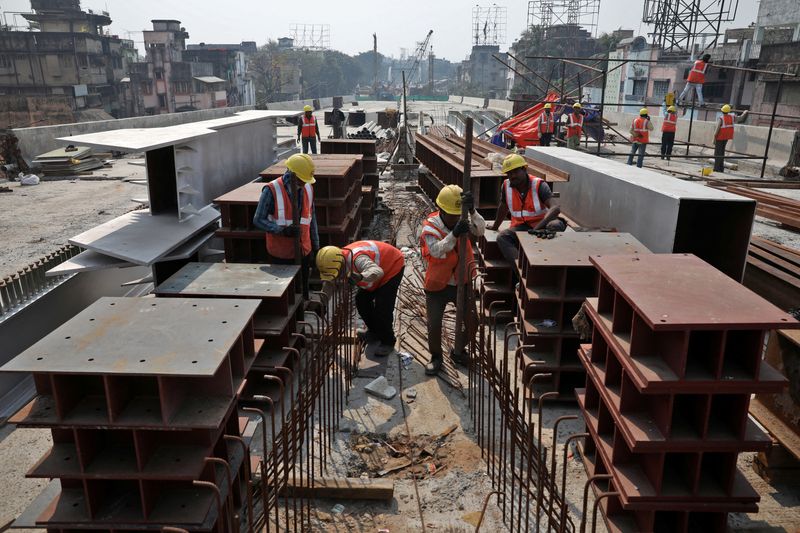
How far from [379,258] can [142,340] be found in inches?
142

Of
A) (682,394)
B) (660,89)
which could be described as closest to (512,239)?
(682,394)

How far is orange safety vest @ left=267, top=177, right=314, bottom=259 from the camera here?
6629mm

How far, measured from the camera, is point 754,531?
13.4 ft

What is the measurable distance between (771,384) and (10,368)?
4.09m

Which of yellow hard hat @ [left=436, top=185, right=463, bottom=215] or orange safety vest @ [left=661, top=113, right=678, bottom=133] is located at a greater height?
orange safety vest @ [left=661, top=113, right=678, bottom=133]

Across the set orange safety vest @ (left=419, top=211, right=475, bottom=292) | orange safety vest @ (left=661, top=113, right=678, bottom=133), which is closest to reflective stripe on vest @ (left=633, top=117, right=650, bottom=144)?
orange safety vest @ (left=661, top=113, right=678, bottom=133)

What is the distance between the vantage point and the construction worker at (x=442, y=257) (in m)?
6.34

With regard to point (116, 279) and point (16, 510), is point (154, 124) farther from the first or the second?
point (16, 510)

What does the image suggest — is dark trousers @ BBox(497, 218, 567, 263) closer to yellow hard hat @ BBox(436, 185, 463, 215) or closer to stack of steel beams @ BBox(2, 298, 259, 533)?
yellow hard hat @ BBox(436, 185, 463, 215)

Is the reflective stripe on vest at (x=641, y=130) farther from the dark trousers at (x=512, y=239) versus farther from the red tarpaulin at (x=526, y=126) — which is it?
the dark trousers at (x=512, y=239)

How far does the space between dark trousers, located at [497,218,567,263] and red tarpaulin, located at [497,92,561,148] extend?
37.8 feet

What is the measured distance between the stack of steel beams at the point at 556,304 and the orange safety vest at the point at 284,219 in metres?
2.58

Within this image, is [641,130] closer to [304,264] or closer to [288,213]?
[304,264]

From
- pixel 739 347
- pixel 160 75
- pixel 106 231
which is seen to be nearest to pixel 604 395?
pixel 739 347
